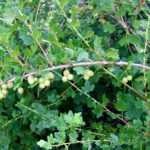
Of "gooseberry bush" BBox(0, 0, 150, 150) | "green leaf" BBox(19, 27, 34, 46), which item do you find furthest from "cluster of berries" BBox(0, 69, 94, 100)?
"green leaf" BBox(19, 27, 34, 46)

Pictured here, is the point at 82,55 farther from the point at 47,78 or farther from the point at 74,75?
the point at 74,75

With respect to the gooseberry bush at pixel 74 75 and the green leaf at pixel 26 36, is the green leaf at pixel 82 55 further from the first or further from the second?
the green leaf at pixel 26 36

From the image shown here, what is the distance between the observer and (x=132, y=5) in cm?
125

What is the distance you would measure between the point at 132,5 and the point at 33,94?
456 millimetres

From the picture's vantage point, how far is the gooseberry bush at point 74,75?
106 centimetres

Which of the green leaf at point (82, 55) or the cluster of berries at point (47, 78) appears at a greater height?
the green leaf at point (82, 55)

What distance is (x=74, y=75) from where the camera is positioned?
1263 millimetres

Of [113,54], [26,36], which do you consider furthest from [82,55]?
[26,36]

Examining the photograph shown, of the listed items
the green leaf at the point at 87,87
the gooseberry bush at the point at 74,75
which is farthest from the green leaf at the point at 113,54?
the green leaf at the point at 87,87

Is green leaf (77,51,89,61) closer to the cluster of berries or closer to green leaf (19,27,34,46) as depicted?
the cluster of berries

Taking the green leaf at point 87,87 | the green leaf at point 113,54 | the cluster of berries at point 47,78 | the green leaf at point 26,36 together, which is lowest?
the green leaf at point 87,87

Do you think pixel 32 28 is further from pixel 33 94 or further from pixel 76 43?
pixel 33 94

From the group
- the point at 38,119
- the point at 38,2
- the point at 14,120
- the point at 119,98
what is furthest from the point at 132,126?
the point at 38,2

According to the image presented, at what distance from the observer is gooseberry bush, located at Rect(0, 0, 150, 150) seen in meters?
1.06
